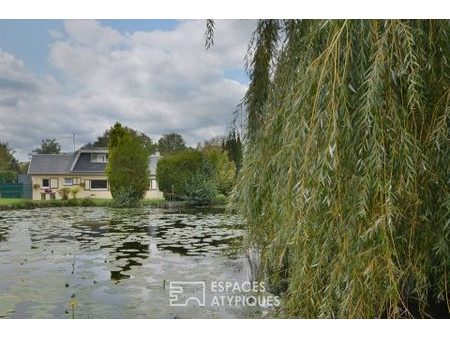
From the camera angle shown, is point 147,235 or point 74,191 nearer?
point 74,191

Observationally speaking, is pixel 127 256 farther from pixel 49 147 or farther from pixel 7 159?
pixel 7 159

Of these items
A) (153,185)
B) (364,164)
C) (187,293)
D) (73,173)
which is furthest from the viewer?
(153,185)

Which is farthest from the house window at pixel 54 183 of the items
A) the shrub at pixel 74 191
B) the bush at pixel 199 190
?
the bush at pixel 199 190

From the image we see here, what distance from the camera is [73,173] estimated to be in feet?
9.03

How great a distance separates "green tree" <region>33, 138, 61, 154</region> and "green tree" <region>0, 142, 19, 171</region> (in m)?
0.14

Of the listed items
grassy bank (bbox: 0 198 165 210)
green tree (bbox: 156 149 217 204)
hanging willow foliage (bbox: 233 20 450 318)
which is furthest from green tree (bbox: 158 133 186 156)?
hanging willow foliage (bbox: 233 20 450 318)

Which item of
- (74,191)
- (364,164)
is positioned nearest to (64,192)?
(74,191)

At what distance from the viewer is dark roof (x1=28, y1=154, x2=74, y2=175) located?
105 inches

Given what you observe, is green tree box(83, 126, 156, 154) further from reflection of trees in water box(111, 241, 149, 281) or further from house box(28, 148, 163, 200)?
reflection of trees in water box(111, 241, 149, 281)

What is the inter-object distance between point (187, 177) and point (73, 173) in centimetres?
71

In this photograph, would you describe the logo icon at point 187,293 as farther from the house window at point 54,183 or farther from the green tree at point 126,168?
the house window at point 54,183

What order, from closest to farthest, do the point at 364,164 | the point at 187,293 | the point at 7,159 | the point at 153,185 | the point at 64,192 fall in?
the point at 364,164 < the point at 187,293 < the point at 7,159 < the point at 64,192 < the point at 153,185

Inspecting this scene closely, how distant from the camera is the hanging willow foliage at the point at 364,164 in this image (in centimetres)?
163

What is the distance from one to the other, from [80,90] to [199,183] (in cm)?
94
